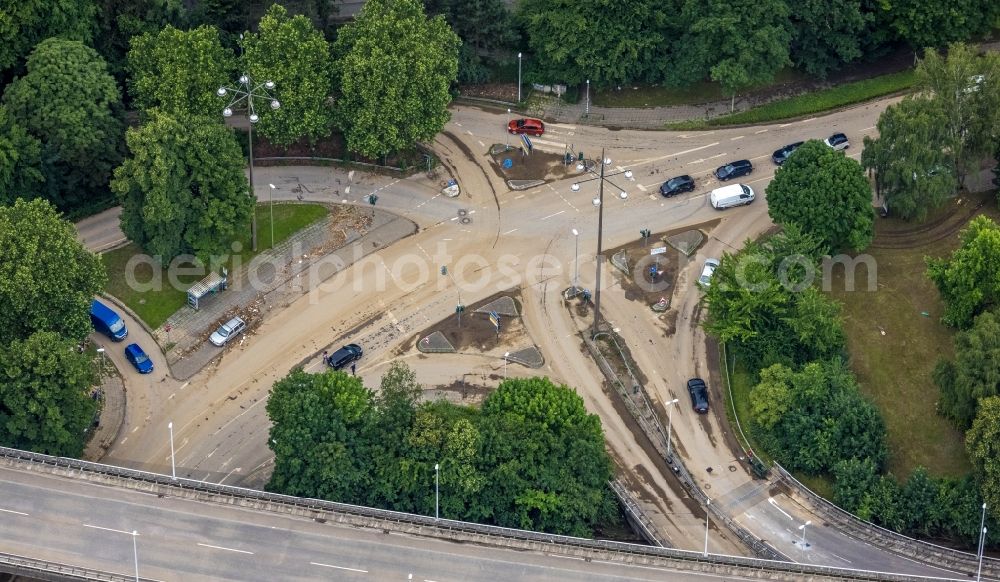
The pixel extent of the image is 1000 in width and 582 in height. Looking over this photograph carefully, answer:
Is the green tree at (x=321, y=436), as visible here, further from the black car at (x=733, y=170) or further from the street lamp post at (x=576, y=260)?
the black car at (x=733, y=170)

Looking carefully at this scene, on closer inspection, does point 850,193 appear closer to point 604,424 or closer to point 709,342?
point 709,342

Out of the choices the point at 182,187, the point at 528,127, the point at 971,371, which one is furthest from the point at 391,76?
the point at 971,371

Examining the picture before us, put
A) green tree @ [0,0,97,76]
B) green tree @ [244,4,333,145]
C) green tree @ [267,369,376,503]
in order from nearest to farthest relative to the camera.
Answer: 1. green tree @ [267,369,376,503]
2. green tree @ [0,0,97,76]
3. green tree @ [244,4,333,145]

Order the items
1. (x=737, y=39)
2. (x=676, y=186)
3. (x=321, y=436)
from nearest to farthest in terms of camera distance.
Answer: (x=321, y=436)
(x=737, y=39)
(x=676, y=186)

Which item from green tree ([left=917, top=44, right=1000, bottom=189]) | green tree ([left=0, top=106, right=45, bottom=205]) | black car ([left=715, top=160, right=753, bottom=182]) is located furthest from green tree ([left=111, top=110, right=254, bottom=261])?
green tree ([left=917, top=44, right=1000, bottom=189])

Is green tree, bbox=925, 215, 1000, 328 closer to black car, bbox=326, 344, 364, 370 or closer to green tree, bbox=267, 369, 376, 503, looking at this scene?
black car, bbox=326, 344, 364, 370

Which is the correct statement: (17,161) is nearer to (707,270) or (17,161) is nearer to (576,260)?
(576,260)

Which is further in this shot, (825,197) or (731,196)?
(731,196)
